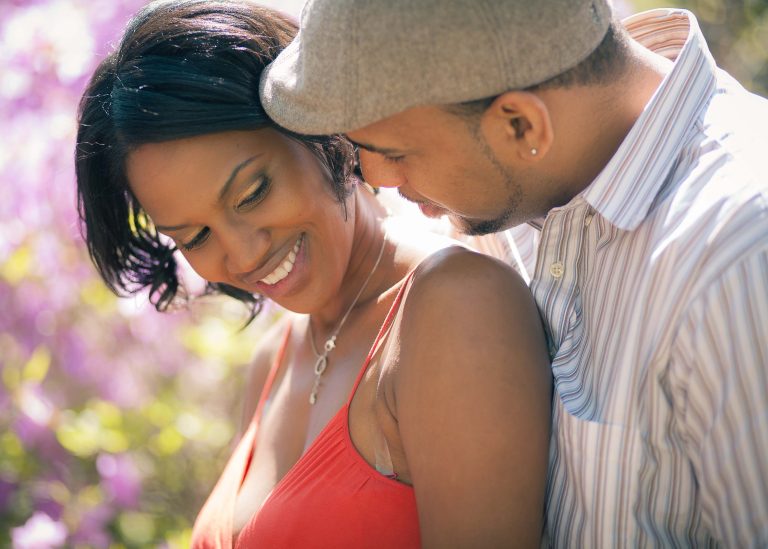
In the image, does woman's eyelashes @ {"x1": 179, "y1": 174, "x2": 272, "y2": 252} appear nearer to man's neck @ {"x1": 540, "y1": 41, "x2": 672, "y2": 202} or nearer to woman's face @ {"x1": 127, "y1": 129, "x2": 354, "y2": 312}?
woman's face @ {"x1": 127, "y1": 129, "x2": 354, "y2": 312}

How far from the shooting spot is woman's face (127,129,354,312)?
2018mm

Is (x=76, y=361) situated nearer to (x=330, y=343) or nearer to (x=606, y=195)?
(x=330, y=343)

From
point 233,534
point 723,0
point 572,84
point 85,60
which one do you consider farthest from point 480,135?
point 723,0

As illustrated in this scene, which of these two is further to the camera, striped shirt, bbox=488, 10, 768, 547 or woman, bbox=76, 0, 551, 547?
woman, bbox=76, 0, 551, 547

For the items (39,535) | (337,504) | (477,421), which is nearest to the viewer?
(477,421)

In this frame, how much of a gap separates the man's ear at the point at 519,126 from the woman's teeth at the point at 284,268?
0.70 meters

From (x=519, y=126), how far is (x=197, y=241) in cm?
92

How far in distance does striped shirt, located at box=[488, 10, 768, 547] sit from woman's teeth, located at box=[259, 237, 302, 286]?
691 millimetres

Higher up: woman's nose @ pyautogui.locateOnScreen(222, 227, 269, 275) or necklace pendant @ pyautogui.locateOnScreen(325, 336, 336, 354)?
woman's nose @ pyautogui.locateOnScreen(222, 227, 269, 275)

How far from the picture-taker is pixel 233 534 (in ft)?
6.91

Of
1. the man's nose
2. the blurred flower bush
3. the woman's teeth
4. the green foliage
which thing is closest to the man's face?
the man's nose

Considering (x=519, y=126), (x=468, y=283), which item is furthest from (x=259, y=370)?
(x=519, y=126)

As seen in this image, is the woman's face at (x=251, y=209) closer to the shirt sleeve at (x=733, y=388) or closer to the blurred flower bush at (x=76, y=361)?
the shirt sleeve at (x=733, y=388)

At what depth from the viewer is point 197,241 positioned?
2170 mm
